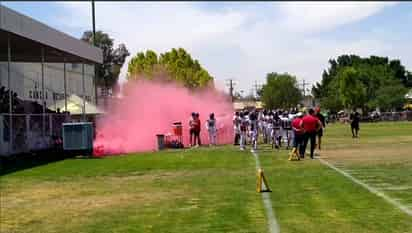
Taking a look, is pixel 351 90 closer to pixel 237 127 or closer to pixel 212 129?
pixel 212 129

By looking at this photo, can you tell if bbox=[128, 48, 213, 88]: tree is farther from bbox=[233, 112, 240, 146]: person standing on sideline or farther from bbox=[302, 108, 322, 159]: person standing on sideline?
bbox=[302, 108, 322, 159]: person standing on sideline

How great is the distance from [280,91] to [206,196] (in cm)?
11539

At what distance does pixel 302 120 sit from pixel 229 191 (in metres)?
11.2

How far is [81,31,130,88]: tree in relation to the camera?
10844 centimetres

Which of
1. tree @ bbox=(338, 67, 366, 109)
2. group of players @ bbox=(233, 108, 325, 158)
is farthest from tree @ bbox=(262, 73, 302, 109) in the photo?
group of players @ bbox=(233, 108, 325, 158)

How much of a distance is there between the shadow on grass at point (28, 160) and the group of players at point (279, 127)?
307 inches

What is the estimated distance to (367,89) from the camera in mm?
113000

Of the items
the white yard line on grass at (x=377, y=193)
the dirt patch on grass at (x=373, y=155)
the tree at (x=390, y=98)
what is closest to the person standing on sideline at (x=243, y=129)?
the dirt patch on grass at (x=373, y=155)

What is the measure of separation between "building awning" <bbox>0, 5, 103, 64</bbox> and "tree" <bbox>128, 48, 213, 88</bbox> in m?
27.6

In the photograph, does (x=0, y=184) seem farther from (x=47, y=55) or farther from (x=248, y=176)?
(x=47, y=55)

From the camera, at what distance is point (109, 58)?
11325 centimetres

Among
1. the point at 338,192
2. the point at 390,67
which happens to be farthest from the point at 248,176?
the point at 390,67

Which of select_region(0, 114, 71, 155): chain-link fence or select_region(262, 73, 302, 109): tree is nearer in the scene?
select_region(0, 114, 71, 155): chain-link fence

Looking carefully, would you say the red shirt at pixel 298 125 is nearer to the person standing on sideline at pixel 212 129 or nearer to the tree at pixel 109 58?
the person standing on sideline at pixel 212 129
